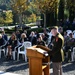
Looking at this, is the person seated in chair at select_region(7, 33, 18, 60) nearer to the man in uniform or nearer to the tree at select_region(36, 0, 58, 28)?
the man in uniform

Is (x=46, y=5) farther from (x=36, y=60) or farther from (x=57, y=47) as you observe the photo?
(x=36, y=60)

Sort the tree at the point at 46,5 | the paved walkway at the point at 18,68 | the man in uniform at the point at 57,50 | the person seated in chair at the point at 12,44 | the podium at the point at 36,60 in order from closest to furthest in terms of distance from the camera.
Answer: the podium at the point at 36,60
the man in uniform at the point at 57,50
the paved walkway at the point at 18,68
the person seated in chair at the point at 12,44
the tree at the point at 46,5

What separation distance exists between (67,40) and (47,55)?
564 cm

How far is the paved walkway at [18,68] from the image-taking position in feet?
30.0

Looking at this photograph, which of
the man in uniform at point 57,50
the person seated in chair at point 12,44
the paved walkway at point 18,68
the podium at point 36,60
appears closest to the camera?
the podium at point 36,60

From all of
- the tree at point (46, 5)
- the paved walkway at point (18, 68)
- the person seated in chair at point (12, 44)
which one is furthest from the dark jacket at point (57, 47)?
the tree at point (46, 5)

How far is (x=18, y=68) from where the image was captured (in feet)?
32.4

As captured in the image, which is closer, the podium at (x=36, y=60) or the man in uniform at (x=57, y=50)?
the podium at (x=36, y=60)

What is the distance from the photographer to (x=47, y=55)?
20.2 ft

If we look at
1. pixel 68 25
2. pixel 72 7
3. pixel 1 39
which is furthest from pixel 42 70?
pixel 72 7

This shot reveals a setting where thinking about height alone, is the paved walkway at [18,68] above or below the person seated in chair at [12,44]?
below

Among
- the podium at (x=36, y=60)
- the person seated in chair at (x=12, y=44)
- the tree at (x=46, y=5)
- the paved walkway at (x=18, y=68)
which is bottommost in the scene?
the paved walkway at (x=18, y=68)

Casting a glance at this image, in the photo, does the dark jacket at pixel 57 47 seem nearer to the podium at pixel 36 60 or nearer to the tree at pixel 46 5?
the podium at pixel 36 60

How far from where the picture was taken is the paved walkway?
9.16 metres
